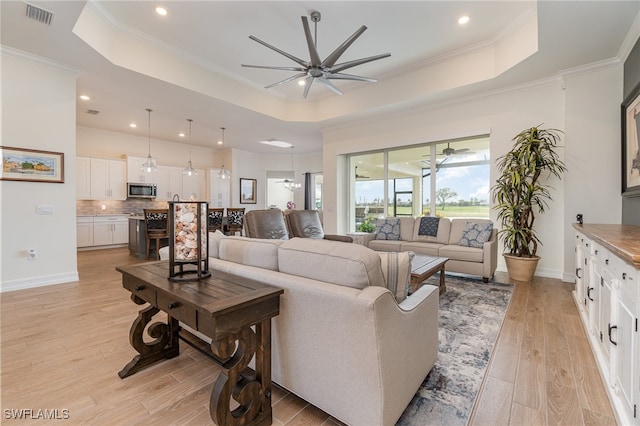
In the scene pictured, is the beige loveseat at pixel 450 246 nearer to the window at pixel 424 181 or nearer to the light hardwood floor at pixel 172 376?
the window at pixel 424 181

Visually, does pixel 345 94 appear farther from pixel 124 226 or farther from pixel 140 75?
pixel 124 226

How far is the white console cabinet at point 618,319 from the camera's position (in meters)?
1.20

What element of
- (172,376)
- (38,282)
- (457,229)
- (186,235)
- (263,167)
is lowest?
(172,376)

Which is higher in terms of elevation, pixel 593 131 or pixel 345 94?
pixel 345 94

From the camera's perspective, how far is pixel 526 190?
400 cm

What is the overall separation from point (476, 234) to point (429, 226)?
0.83m

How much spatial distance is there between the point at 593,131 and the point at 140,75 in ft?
21.1

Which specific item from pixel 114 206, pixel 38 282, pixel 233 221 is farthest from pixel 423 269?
pixel 114 206

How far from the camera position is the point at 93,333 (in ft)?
7.84

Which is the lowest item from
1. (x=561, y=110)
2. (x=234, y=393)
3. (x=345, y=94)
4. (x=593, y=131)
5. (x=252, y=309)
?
(x=234, y=393)

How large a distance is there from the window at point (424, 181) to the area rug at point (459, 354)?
1998 mm

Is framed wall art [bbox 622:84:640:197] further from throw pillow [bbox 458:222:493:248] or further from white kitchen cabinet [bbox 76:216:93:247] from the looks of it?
white kitchen cabinet [bbox 76:216:93:247]

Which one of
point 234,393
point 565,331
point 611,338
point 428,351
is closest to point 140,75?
point 234,393

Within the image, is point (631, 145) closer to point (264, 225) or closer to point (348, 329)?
point (348, 329)
